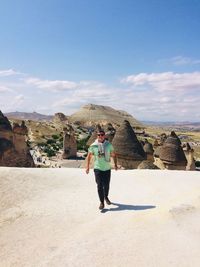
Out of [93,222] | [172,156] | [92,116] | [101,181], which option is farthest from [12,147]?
[92,116]

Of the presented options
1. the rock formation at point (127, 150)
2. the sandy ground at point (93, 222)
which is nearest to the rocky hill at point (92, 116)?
the rock formation at point (127, 150)

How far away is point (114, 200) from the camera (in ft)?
25.0

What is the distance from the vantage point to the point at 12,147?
2300 cm

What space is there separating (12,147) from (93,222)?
17.7 m

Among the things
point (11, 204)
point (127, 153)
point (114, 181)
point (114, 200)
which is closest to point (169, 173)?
point (114, 181)

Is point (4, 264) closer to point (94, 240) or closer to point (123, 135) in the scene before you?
point (94, 240)

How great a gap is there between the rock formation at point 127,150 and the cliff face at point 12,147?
6.19 metres

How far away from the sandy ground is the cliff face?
12789 millimetres

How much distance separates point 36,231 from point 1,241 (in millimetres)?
556

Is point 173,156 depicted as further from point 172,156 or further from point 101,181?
point 101,181

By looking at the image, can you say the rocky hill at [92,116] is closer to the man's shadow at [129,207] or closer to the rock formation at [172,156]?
the rock formation at [172,156]

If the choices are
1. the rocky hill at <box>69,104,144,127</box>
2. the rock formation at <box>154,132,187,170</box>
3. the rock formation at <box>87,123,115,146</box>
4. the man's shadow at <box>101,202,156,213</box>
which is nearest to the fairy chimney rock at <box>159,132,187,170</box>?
the rock formation at <box>154,132,187,170</box>

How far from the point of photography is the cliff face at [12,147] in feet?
71.8

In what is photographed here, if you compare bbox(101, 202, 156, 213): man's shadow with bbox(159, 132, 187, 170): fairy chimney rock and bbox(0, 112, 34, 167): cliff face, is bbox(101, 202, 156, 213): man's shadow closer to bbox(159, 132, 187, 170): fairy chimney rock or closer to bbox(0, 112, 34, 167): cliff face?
bbox(159, 132, 187, 170): fairy chimney rock
